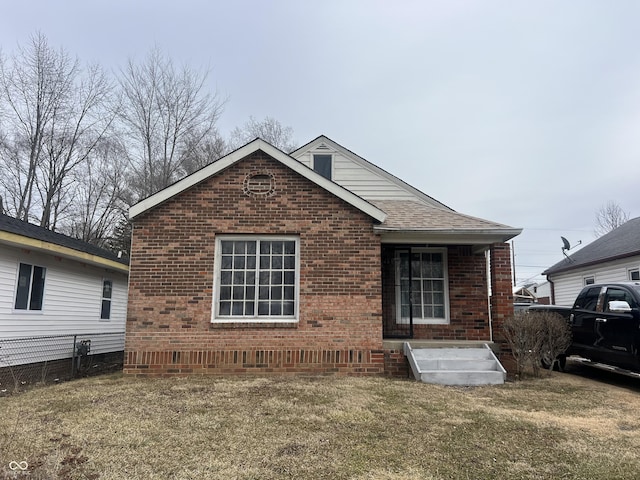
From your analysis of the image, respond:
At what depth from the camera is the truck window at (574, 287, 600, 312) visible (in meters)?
8.59

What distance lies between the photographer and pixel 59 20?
55.9 feet

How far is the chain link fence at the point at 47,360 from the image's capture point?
377 inches

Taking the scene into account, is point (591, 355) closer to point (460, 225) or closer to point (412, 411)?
point (460, 225)

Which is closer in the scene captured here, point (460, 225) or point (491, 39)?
point (460, 225)

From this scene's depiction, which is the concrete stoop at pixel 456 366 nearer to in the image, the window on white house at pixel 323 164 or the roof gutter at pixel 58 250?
the window on white house at pixel 323 164

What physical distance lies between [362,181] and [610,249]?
11483mm

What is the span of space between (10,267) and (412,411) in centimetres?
929

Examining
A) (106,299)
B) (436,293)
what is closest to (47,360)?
(106,299)

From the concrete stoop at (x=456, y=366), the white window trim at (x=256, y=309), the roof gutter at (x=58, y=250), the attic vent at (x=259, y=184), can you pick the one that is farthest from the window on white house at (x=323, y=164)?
the roof gutter at (x=58, y=250)

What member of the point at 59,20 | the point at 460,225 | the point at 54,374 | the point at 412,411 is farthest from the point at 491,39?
the point at 59,20

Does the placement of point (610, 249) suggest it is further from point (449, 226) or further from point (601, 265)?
point (449, 226)

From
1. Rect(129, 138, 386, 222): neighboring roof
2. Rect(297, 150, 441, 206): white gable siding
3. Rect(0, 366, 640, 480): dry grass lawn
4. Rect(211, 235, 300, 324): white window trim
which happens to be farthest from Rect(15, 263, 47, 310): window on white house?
Rect(297, 150, 441, 206): white gable siding

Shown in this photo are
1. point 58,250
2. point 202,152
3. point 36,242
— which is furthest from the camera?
point 202,152

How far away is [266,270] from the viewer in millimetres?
8586
